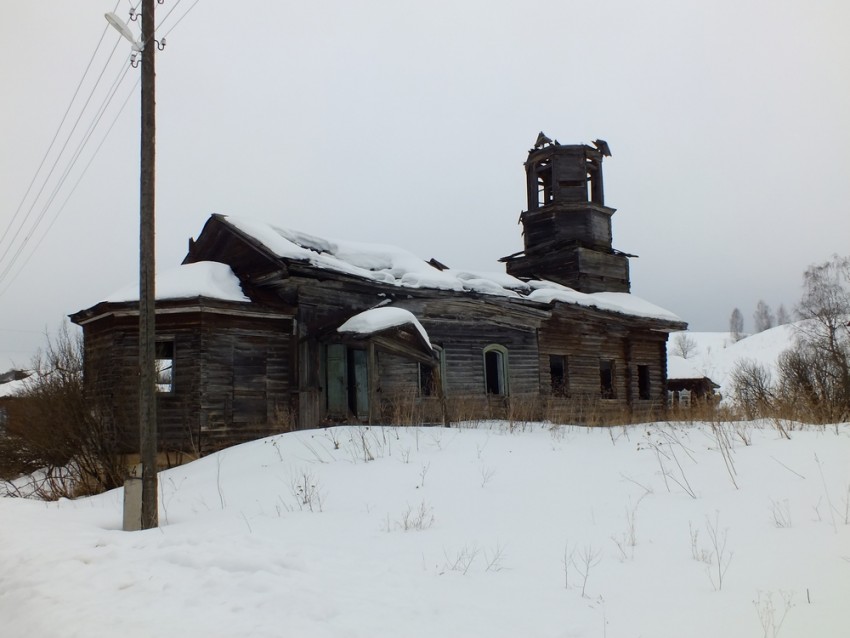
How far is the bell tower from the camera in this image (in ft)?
82.8

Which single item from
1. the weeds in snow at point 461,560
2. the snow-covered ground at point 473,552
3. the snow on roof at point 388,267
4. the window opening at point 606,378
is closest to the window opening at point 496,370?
the snow on roof at point 388,267

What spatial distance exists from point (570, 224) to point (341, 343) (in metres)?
13.9

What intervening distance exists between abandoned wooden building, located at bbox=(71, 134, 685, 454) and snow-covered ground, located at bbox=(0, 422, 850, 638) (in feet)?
15.9

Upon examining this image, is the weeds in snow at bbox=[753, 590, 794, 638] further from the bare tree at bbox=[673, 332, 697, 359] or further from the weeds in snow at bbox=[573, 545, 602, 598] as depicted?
the bare tree at bbox=[673, 332, 697, 359]

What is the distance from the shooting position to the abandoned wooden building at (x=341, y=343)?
45.6 ft

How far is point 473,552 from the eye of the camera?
536 centimetres

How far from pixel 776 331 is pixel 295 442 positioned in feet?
324

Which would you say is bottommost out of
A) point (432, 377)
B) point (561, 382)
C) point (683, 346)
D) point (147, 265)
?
point (561, 382)

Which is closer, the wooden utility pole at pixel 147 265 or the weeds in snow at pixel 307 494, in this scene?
the weeds in snow at pixel 307 494

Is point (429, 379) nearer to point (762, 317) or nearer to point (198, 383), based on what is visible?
point (198, 383)

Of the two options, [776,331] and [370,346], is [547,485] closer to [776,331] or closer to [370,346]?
[370,346]

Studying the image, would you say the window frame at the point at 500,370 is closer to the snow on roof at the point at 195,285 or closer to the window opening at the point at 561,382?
the window opening at the point at 561,382

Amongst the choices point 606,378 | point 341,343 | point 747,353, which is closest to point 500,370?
point 341,343

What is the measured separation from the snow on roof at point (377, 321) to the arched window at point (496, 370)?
5.49m
